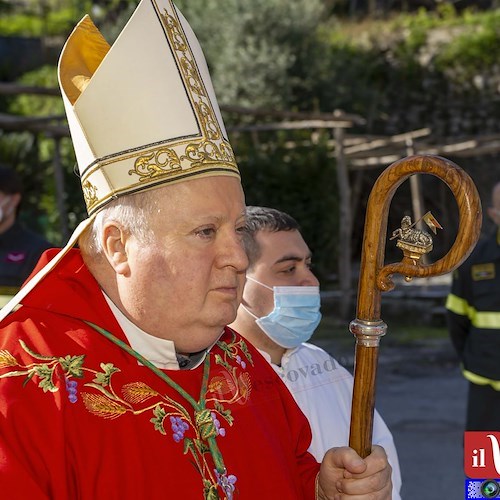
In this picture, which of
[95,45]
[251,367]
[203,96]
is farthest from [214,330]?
[95,45]

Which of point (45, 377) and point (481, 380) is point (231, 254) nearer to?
point (45, 377)

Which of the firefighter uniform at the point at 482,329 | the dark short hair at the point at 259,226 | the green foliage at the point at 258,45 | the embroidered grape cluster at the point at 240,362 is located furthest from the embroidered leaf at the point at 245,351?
the green foliage at the point at 258,45

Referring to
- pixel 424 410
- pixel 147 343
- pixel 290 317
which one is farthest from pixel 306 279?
pixel 424 410

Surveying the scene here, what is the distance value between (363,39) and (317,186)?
283 inches

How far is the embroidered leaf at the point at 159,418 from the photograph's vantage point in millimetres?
1944

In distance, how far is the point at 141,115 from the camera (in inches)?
78.3

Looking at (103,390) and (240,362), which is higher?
(103,390)

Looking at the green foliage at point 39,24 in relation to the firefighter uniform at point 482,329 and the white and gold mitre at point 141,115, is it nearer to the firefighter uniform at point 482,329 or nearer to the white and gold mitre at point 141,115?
the firefighter uniform at point 482,329

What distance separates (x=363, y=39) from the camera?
62.2 ft

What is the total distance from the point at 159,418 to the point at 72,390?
21 cm

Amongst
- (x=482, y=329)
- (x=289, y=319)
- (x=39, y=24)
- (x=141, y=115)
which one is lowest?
(x=482, y=329)

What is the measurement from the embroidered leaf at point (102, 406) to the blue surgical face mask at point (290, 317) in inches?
47.8

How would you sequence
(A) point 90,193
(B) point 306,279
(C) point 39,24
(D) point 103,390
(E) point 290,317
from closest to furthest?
1. (D) point 103,390
2. (A) point 90,193
3. (E) point 290,317
4. (B) point 306,279
5. (C) point 39,24

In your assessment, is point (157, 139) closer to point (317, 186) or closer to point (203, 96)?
point (203, 96)
